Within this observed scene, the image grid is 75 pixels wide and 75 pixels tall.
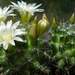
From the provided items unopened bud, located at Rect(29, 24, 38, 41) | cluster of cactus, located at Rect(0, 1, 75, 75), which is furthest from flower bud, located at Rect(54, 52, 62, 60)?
unopened bud, located at Rect(29, 24, 38, 41)

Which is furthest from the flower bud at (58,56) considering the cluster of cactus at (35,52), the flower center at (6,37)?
the flower center at (6,37)

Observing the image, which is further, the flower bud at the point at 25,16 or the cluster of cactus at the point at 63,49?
the flower bud at the point at 25,16

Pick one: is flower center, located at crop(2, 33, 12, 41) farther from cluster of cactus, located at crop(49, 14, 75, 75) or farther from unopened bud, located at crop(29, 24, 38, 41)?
cluster of cactus, located at crop(49, 14, 75, 75)

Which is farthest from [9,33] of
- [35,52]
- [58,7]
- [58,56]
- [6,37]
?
[58,7]

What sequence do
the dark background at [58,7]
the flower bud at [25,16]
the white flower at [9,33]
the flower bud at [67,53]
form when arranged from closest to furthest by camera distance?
the white flower at [9,33]
the flower bud at [67,53]
the flower bud at [25,16]
the dark background at [58,7]

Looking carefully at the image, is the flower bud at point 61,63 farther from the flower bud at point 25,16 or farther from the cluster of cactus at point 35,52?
the flower bud at point 25,16

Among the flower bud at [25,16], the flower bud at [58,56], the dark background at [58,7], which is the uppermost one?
the flower bud at [25,16]

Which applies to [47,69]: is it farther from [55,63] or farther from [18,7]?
[18,7]

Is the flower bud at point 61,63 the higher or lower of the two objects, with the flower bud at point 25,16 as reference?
lower

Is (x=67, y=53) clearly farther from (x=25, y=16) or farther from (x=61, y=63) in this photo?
(x=25, y=16)
